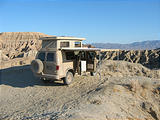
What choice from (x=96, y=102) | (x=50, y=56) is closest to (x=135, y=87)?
(x=96, y=102)

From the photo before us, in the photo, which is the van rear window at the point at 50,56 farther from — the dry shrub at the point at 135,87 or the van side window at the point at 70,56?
the dry shrub at the point at 135,87

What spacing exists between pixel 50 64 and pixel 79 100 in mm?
2924

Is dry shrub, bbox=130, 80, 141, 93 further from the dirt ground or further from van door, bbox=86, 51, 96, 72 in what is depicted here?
van door, bbox=86, 51, 96, 72

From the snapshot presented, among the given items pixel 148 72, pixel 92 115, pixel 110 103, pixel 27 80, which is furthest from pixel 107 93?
pixel 148 72

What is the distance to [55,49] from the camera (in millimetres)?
9828

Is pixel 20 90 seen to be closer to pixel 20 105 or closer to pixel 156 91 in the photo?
pixel 20 105

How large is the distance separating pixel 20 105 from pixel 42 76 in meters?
2.51

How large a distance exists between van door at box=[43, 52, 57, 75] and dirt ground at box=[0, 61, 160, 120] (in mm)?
956

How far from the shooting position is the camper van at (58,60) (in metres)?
9.66

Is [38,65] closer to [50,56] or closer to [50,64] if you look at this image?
[50,64]

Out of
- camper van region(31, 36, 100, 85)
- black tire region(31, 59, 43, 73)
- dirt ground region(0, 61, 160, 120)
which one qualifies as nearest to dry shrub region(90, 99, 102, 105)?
dirt ground region(0, 61, 160, 120)

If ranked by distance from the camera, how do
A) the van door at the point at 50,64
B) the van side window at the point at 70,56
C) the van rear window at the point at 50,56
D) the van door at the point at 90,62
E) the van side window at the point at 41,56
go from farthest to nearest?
the van door at the point at 90,62 → the van side window at the point at 70,56 → the van side window at the point at 41,56 → the van rear window at the point at 50,56 → the van door at the point at 50,64

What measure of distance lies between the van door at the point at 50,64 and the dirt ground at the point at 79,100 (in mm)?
956

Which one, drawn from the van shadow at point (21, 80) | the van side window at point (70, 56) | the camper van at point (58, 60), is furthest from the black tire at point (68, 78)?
the van side window at point (70, 56)
